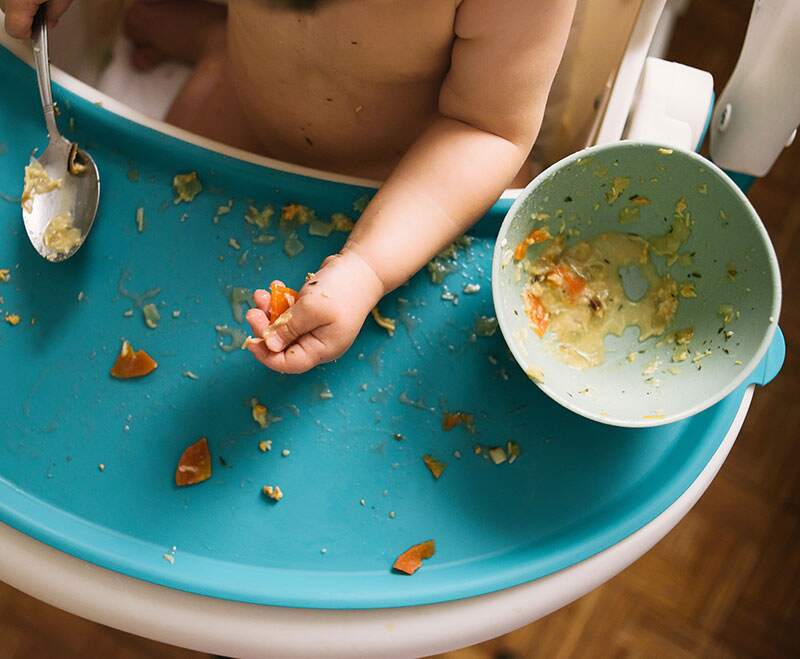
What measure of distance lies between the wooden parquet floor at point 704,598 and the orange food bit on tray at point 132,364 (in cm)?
47

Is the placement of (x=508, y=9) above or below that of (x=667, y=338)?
above

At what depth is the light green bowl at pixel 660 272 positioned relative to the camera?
0.52 m

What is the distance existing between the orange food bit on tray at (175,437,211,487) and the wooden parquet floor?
0.45 m

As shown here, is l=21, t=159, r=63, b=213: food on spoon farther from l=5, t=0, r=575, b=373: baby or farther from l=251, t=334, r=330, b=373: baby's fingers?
l=251, t=334, r=330, b=373: baby's fingers

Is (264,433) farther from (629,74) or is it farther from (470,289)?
(629,74)

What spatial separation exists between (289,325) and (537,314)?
0.55 feet

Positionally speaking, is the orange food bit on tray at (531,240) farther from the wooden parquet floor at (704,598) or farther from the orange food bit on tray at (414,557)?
the wooden parquet floor at (704,598)

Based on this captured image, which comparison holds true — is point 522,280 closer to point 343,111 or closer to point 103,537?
point 343,111

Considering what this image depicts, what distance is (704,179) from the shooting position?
539 millimetres

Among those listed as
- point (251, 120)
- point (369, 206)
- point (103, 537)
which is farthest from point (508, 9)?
point (103, 537)

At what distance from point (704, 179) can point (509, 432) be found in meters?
0.20

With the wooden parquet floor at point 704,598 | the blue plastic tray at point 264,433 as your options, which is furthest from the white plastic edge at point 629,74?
the wooden parquet floor at point 704,598

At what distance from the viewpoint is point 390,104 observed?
1.98ft

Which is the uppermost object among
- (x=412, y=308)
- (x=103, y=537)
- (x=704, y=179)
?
(x=704, y=179)
